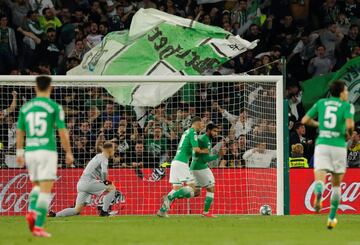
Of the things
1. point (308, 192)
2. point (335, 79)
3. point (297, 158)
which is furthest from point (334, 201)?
point (335, 79)

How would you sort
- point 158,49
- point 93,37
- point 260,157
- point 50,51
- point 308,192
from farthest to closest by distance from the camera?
point 93,37
point 50,51
point 158,49
point 308,192
point 260,157

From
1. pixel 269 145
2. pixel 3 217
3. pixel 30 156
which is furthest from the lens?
pixel 269 145

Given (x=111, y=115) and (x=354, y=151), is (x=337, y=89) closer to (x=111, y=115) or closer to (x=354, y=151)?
(x=111, y=115)

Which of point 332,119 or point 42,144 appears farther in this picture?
point 332,119

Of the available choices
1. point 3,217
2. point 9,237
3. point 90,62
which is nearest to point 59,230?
point 9,237

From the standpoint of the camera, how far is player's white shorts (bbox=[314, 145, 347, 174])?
17.6 meters

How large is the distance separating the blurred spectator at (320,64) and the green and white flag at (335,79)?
41 cm

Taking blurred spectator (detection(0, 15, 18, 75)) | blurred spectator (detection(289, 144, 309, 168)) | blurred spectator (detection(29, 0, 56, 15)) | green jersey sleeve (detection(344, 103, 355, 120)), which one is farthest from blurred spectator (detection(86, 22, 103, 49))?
green jersey sleeve (detection(344, 103, 355, 120))

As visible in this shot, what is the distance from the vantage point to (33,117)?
620 inches

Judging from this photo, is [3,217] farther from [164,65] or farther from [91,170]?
[164,65]

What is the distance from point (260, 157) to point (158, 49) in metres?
3.59

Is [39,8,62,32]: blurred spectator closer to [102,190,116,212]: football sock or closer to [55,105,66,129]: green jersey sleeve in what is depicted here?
[102,190,116,212]: football sock

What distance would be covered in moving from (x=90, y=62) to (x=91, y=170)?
3.36 metres

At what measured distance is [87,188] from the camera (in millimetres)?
23609
